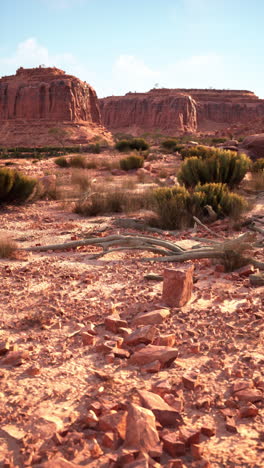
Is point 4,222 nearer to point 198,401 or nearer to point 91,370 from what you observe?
point 91,370

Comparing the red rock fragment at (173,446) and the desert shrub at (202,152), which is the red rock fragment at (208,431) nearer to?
the red rock fragment at (173,446)

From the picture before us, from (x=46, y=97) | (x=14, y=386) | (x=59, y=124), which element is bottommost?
(x=14, y=386)

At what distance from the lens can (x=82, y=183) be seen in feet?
42.4

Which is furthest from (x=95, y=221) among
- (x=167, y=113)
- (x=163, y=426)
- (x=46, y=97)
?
(x=167, y=113)

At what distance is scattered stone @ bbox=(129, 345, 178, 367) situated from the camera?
10.2 feet

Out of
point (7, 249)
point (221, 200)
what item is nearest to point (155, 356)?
point (7, 249)

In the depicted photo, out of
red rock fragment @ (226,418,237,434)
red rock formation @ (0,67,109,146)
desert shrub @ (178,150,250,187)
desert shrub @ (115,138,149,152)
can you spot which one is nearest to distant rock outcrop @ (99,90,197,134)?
red rock formation @ (0,67,109,146)

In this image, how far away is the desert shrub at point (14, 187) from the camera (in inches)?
408

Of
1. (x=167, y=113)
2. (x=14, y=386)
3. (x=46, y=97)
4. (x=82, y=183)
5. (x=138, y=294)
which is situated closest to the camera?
(x=14, y=386)

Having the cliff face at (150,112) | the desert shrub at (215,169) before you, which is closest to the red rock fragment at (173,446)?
the desert shrub at (215,169)

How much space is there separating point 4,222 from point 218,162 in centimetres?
573

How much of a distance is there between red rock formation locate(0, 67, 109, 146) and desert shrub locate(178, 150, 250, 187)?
45.5m

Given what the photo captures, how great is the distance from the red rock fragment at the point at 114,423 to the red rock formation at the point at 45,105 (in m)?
54.8

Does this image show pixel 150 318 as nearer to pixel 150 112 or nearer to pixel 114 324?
pixel 114 324
